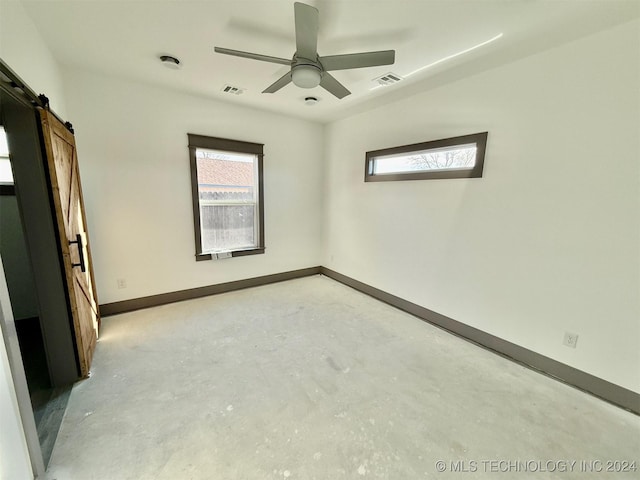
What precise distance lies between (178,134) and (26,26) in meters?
1.46

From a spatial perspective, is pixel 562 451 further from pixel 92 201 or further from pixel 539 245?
pixel 92 201

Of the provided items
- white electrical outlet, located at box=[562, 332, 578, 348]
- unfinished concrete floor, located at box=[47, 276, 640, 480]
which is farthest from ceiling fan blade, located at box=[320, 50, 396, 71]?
white electrical outlet, located at box=[562, 332, 578, 348]

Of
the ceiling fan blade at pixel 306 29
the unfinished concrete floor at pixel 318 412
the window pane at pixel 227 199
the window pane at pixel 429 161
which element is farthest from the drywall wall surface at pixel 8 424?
the window pane at pixel 429 161

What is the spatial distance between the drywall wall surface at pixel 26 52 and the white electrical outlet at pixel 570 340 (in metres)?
4.26

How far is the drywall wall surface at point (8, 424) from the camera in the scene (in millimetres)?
1043

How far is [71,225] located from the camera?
6.77ft

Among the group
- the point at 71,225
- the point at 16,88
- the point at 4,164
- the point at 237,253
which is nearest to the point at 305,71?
the point at 16,88

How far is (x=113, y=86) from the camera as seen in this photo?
2.77 m

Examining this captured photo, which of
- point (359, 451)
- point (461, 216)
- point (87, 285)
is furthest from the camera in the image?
point (461, 216)

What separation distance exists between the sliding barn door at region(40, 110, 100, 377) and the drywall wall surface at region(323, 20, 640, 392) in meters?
3.28

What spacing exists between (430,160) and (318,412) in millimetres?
2802

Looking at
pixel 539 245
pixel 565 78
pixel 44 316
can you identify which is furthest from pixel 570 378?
pixel 44 316

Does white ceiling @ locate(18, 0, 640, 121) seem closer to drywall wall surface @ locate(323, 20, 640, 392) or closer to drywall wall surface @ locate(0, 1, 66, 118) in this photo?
drywall wall surface @ locate(0, 1, 66, 118)

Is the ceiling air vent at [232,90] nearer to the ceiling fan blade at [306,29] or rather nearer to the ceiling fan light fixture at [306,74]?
the ceiling fan light fixture at [306,74]
